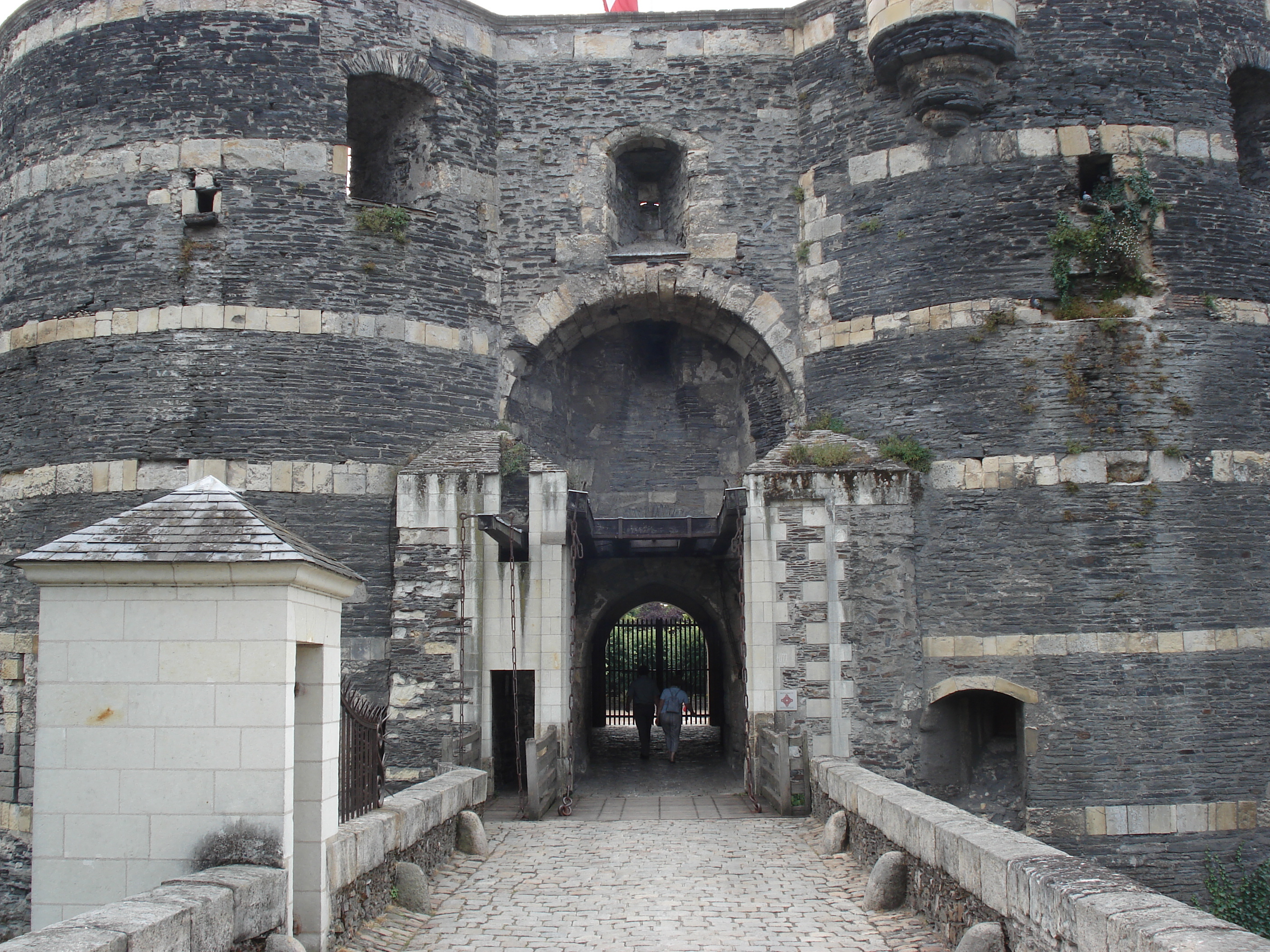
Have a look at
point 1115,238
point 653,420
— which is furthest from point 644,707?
point 1115,238

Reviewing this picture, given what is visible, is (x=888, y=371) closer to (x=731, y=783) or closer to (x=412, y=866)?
(x=731, y=783)

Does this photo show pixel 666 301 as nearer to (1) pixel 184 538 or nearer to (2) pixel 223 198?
(2) pixel 223 198

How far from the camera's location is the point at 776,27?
1452 cm

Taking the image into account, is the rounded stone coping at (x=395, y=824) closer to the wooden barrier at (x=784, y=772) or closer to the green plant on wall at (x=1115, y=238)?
the wooden barrier at (x=784, y=772)

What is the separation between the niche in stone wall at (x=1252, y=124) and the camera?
535 inches

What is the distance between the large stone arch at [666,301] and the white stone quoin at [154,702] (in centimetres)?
845

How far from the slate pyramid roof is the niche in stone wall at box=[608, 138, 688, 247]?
944cm

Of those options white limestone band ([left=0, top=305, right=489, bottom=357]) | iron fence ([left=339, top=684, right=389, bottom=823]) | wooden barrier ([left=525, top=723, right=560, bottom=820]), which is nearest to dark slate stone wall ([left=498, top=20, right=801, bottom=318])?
white limestone band ([left=0, top=305, right=489, bottom=357])

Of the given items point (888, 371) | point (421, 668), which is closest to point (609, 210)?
point (888, 371)

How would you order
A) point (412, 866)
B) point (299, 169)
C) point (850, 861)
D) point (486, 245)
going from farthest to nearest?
1. point (486, 245)
2. point (299, 169)
3. point (850, 861)
4. point (412, 866)

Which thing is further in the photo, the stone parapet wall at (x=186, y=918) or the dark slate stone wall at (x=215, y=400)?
the dark slate stone wall at (x=215, y=400)

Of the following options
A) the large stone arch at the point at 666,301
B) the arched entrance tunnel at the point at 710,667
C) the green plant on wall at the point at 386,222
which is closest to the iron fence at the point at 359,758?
the arched entrance tunnel at the point at 710,667

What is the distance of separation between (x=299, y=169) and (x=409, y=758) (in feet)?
21.7

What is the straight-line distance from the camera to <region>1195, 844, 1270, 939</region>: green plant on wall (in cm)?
1140
